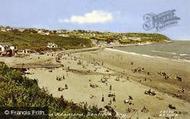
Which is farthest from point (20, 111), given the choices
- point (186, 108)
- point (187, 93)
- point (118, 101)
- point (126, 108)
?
point (187, 93)

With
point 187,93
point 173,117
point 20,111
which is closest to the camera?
point 20,111

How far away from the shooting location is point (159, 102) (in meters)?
26.2

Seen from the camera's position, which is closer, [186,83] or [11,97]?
[11,97]

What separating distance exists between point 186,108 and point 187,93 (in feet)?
21.7

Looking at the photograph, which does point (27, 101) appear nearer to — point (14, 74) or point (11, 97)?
point (11, 97)

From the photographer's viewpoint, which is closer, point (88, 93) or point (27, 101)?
point (27, 101)

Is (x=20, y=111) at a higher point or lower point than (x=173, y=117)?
higher

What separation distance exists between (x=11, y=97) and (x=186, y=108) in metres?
14.8

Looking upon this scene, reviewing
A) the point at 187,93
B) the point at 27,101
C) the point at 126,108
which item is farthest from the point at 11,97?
the point at 187,93

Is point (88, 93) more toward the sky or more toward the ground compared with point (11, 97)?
more toward the ground

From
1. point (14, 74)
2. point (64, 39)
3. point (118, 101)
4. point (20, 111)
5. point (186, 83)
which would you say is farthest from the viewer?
point (64, 39)

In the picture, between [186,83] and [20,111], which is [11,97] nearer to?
[20,111]

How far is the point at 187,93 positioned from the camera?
104 feet

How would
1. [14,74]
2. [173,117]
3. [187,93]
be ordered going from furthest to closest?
[187,93] < [173,117] < [14,74]
